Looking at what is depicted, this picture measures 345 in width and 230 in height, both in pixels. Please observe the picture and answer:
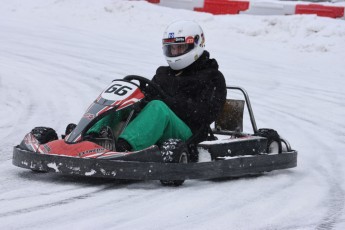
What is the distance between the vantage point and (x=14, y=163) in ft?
16.5

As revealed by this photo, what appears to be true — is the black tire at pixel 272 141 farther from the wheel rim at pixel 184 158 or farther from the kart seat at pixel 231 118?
the wheel rim at pixel 184 158

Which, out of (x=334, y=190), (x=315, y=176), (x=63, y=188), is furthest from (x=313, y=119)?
(x=63, y=188)

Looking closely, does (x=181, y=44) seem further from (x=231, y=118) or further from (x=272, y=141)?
(x=272, y=141)

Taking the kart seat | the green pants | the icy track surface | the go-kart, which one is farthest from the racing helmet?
the icy track surface

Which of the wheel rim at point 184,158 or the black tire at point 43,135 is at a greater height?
the black tire at point 43,135

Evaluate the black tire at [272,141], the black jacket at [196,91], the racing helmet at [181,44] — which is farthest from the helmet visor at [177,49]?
the black tire at [272,141]

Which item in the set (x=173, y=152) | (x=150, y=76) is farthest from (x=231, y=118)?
(x=150, y=76)

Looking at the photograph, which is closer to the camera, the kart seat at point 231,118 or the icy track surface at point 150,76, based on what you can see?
the icy track surface at point 150,76

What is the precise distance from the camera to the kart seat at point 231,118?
6.29 m

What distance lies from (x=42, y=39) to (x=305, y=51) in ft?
13.5

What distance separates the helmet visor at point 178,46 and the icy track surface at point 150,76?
1.07 m

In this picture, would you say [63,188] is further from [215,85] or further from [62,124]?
[62,124]

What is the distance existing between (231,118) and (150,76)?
13.4ft

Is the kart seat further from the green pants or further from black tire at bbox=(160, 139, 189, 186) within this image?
black tire at bbox=(160, 139, 189, 186)
